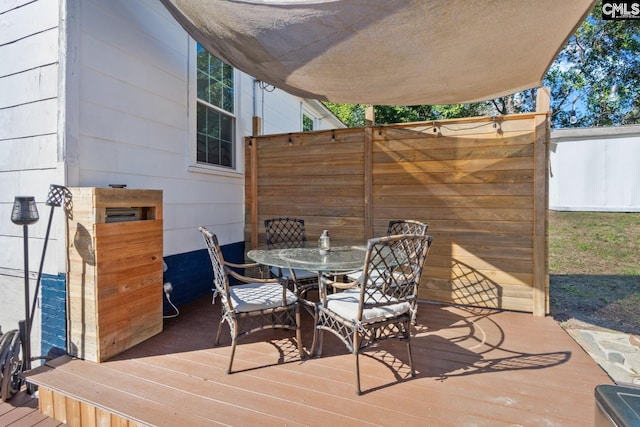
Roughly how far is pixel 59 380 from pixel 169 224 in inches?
63.5

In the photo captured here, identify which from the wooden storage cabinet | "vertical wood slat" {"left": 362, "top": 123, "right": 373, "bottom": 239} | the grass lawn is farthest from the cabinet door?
the grass lawn

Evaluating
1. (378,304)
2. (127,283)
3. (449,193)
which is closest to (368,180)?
(449,193)

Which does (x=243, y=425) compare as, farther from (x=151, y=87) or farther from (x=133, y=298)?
(x=151, y=87)

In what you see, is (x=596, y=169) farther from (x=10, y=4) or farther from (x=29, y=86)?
(x=10, y=4)

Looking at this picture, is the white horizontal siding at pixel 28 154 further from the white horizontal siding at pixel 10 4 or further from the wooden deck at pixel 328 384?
the wooden deck at pixel 328 384

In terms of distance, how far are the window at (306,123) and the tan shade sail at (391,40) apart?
4563 millimetres

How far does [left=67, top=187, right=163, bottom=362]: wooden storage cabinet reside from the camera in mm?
2127

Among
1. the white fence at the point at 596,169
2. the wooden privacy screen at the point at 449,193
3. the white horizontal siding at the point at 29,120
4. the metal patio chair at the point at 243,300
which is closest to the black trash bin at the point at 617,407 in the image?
the metal patio chair at the point at 243,300

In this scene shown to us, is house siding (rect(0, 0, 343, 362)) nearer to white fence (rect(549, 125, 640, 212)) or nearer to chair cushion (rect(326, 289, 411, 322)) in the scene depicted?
chair cushion (rect(326, 289, 411, 322))

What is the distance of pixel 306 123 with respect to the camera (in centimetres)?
A: 776

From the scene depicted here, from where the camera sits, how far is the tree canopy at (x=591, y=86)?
10.1m

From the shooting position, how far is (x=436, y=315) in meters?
3.20

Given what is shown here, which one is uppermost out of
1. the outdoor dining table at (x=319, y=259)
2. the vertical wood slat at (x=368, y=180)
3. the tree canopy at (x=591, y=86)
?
the tree canopy at (x=591, y=86)

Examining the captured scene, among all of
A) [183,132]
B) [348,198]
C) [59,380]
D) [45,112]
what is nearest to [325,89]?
[348,198]
